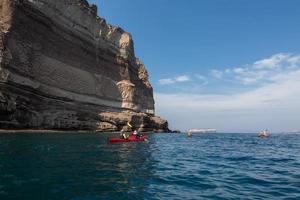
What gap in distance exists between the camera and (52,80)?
208 feet

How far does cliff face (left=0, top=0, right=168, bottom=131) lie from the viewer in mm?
53344

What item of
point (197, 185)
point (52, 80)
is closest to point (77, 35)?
point (52, 80)

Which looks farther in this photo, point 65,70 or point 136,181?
point 65,70

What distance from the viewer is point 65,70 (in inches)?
2707

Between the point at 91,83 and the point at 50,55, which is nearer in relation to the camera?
the point at 50,55

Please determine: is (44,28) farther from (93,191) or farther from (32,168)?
(93,191)

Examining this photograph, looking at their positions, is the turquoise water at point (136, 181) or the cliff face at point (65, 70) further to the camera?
the cliff face at point (65, 70)

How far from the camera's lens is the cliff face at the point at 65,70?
53344mm

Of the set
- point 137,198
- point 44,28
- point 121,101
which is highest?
point 44,28

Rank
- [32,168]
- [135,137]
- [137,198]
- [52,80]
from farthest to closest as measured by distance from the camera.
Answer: [52,80], [135,137], [32,168], [137,198]

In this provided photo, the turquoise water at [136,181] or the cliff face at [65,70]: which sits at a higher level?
the cliff face at [65,70]

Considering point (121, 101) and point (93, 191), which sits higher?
point (121, 101)

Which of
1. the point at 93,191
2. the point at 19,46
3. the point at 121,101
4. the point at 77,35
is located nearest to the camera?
the point at 93,191

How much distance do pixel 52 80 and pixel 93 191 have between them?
54.5 m
